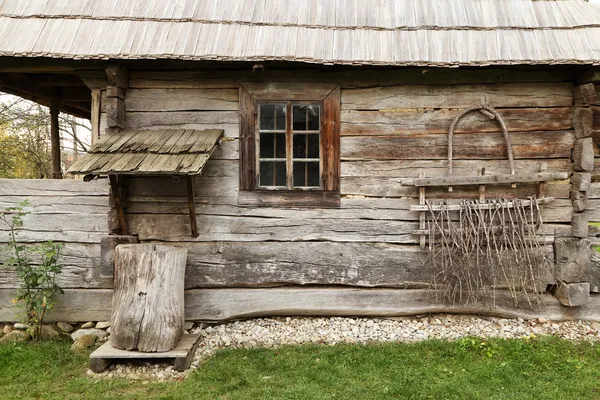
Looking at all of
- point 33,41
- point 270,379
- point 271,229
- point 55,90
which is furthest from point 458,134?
point 55,90

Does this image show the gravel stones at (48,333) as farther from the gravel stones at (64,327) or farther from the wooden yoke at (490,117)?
the wooden yoke at (490,117)

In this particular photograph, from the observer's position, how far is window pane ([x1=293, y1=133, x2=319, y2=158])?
481 cm

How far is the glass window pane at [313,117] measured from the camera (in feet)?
15.8

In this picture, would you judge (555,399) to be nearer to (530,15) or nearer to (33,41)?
(530,15)

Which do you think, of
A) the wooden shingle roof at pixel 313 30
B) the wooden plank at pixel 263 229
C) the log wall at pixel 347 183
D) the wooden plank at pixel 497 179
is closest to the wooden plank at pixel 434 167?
the log wall at pixel 347 183

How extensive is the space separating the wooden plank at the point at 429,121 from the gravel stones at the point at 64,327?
4.41 metres

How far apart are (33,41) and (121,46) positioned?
1.05m

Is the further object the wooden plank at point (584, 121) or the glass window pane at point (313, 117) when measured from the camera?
the glass window pane at point (313, 117)

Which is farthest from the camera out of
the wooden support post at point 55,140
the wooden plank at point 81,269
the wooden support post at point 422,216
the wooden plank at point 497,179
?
the wooden support post at point 55,140

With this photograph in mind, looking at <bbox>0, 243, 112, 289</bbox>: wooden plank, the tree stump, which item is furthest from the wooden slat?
<bbox>0, 243, 112, 289</bbox>: wooden plank

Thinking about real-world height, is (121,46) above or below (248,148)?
above

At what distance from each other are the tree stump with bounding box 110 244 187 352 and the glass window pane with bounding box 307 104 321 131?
7.58 feet

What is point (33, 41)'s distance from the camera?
14.3 feet

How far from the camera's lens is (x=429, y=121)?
4762mm
